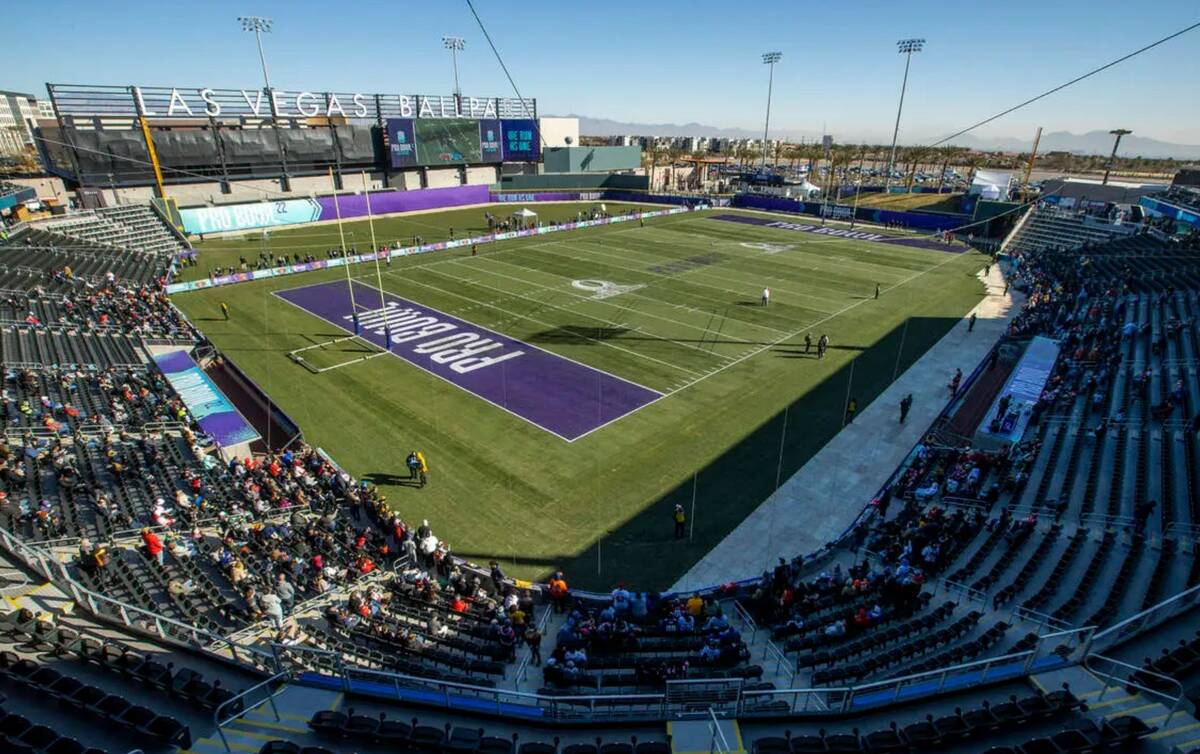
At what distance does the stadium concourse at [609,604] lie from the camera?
827cm

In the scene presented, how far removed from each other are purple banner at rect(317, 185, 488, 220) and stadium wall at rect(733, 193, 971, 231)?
38109 mm

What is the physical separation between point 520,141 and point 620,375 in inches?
2760

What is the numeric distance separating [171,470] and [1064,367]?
1396 inches

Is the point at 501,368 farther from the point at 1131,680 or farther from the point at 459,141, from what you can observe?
the point at 459,141

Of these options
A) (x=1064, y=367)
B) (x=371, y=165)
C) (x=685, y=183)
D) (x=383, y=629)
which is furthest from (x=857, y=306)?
(x=685, y=183)

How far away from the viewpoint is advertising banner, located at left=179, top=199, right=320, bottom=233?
58281 mm

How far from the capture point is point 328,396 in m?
27.0

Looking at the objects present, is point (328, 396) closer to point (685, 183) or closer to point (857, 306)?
point (857, 306)

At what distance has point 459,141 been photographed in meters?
81.8

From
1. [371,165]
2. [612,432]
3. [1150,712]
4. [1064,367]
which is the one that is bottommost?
[612,432]

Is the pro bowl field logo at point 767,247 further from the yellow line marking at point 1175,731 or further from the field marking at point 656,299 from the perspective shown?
the yellow line marking at point 1175,731

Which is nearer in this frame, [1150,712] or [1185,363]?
[1150,712]

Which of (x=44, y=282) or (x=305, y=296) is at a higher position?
(x=44, y=282)

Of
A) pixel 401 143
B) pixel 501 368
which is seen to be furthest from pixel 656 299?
pixel 401 143
